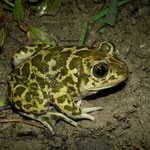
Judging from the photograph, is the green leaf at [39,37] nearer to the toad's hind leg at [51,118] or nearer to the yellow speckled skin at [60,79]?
the yellow speckled skin at [60,79]

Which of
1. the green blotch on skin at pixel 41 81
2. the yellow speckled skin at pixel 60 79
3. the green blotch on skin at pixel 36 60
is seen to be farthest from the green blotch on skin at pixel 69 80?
the green blotch on skin at pixel 36 60

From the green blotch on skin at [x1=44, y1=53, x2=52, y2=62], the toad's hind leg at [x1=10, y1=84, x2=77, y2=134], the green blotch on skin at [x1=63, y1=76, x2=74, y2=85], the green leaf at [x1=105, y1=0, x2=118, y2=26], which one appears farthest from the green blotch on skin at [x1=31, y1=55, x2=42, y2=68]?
the green leaf at [x1=105, y1=0, x2=118, y2=26]

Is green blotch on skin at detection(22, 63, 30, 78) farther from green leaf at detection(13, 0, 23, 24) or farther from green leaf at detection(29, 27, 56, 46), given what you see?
green leaf at detection(13, 0, 23, 24)

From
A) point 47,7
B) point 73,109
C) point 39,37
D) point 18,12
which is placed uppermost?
point 47,7

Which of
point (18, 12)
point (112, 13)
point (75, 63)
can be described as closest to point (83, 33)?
point (112, 13)

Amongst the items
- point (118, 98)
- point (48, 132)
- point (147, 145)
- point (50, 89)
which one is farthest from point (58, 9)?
point (147, 145)

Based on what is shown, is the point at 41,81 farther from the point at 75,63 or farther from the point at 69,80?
the point at 75,63
